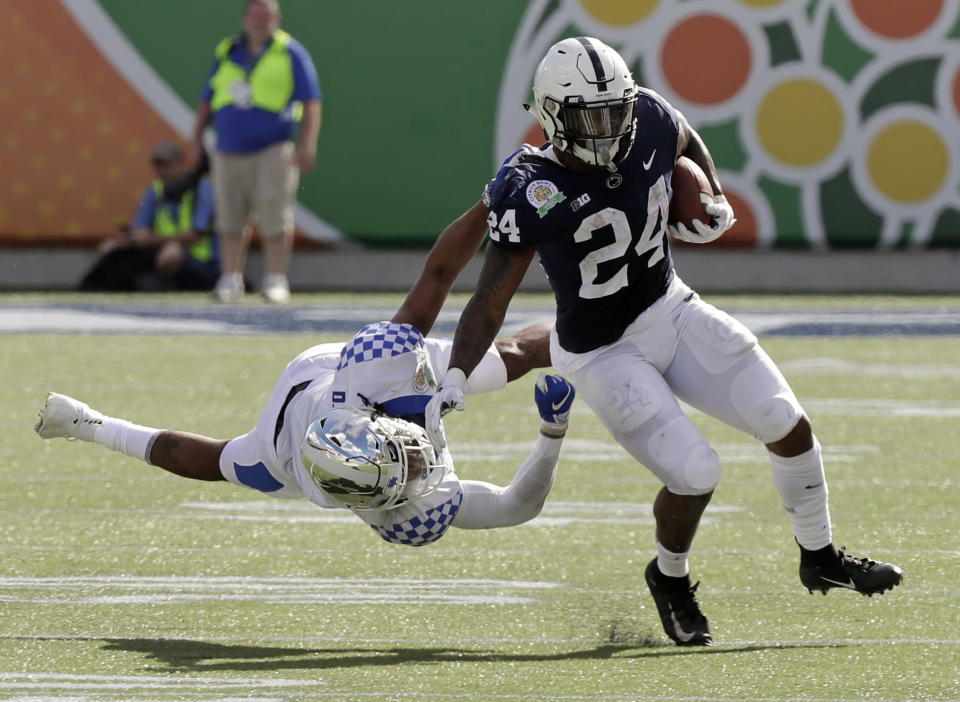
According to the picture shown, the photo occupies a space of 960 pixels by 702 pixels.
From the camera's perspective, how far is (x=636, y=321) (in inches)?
184

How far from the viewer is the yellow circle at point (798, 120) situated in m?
13.3

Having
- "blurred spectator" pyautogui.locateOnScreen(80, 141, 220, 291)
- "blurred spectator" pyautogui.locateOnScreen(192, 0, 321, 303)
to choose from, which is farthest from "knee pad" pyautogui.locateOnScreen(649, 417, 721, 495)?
"blurred spectator" pyautogui.locateOnScreen(80, 141, 220, 291)

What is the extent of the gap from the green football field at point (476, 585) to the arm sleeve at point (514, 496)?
0.71 ft

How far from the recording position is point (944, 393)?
8523mm

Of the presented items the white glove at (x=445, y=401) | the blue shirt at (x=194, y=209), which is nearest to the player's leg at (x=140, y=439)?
the white glove at (x=445, y=401)

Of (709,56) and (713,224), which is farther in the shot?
(709,56)

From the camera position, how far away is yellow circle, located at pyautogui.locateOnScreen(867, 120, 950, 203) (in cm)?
1328

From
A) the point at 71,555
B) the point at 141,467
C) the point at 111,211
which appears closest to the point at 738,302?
the point at 111,211

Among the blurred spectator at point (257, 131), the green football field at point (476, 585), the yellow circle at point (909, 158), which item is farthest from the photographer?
the yellow circle at point (909, 158)

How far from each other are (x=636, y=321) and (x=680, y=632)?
2.63 ft

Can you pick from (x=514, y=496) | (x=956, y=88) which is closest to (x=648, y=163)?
(x=514, y=496)

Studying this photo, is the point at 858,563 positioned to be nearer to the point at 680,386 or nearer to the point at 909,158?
the point at 680,386

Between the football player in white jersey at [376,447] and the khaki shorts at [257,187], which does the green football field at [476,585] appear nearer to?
the football player in white jersey at [376,447]

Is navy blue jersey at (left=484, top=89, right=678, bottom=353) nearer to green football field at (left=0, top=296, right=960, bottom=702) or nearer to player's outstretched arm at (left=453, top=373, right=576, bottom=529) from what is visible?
player's outstretched arm at (left=453, top=373, right=576, bottom=529)
